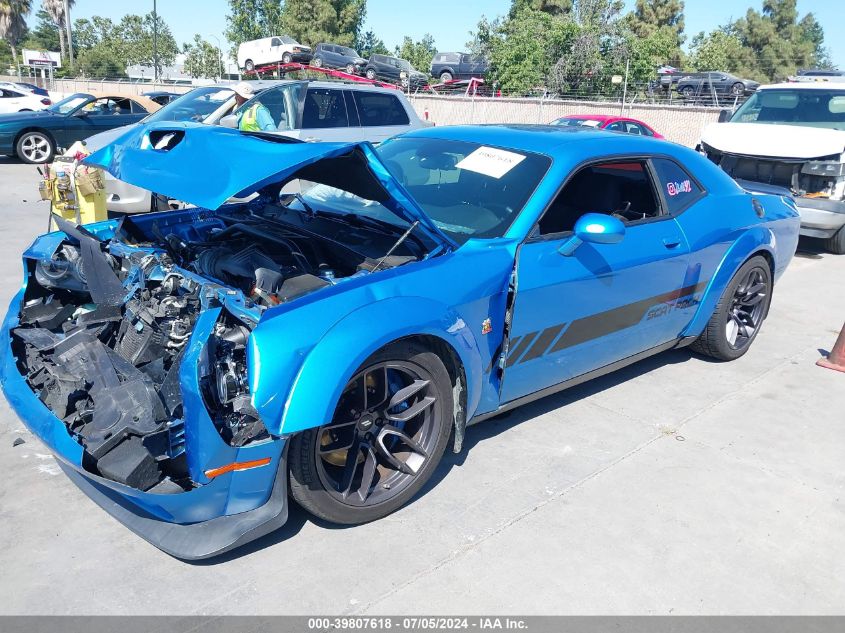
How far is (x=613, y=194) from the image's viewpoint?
4.23 m

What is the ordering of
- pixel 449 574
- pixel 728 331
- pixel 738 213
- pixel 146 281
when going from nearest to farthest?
pixel 449 574 → pixel 146 281 → pixel 738 213 → pixel 728 331

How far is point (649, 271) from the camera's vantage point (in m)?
3.90

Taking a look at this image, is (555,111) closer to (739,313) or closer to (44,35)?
(739,313)

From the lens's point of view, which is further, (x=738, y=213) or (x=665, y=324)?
(x=738, y=213)

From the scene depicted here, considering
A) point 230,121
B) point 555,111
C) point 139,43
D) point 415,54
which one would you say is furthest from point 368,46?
point 230,121

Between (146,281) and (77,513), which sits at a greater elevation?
(146,281)

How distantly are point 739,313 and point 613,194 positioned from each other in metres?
1.60

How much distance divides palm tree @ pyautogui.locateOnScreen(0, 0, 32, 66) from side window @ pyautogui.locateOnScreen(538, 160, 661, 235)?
59.1 metres

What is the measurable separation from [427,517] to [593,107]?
21.6m

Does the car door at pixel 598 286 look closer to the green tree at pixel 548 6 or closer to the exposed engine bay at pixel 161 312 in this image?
the exposed engine bay at pixel 161 312

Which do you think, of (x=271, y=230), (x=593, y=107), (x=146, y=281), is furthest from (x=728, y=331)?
(x=593, y=107)

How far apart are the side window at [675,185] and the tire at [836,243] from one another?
570 centimetres

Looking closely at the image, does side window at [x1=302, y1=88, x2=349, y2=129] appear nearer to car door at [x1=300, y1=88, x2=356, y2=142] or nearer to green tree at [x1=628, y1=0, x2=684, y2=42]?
car door at [x1=300, y1=88, x2=356, y2=142]

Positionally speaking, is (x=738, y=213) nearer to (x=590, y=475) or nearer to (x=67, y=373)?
(x=590, y=475)
